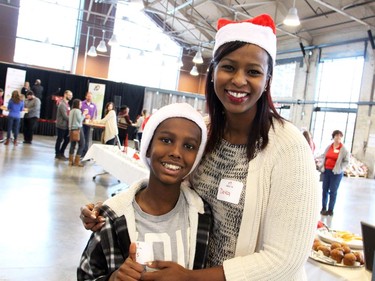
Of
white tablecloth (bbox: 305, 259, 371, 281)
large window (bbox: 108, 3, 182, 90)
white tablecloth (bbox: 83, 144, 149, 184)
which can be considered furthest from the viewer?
large window (bbox: 108, 3, 182, 90)

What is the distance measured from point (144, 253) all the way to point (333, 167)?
6.26 metres

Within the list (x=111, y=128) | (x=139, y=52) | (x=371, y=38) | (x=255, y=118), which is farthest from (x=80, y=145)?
(x=139, y=52)

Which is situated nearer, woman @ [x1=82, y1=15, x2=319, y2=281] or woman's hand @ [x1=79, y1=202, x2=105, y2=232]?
woman @ [x1=82, y1=15, x2=319, y2=281]

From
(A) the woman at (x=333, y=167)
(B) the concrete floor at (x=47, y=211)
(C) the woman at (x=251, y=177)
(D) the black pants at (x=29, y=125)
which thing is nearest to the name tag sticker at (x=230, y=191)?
(C) the woman at (x=251, y=177)

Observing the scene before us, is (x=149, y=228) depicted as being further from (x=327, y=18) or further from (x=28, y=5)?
(x=28, y=5)

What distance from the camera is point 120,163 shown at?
5473 mm

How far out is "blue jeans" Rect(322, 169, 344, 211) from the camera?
672 centimetres

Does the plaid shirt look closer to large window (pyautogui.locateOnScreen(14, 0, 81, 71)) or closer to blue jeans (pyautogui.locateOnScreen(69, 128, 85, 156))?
blue jeans (pyautogui.locateOnScreen(69, 128, 85, 156))

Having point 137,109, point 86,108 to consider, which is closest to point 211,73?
point 86,108

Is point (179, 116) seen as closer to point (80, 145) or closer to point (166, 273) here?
point (166, 273)

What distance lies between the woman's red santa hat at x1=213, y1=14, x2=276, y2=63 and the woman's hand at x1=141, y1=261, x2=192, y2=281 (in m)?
0.70

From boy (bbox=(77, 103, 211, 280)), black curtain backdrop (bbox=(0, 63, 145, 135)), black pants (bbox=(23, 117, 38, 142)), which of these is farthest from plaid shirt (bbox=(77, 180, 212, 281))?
black curtain backdrop (bbox=(0, 63, 145, 135))

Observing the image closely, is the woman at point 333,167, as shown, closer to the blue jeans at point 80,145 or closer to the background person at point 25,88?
the blue jeans at point 80,145

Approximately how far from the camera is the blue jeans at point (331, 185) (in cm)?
672
